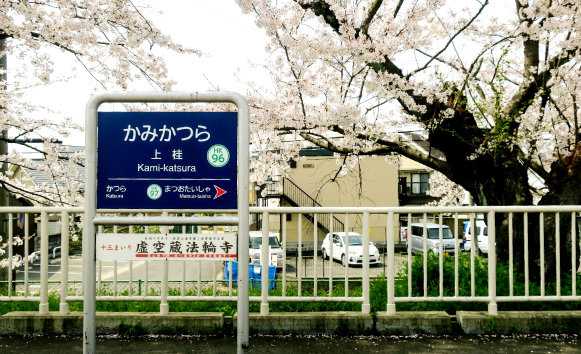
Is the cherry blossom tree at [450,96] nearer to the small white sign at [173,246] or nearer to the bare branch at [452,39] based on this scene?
the bare branch at [452,39]

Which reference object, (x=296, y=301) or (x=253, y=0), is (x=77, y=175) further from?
(x=296, y=301)

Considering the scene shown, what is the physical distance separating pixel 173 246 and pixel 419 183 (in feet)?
120

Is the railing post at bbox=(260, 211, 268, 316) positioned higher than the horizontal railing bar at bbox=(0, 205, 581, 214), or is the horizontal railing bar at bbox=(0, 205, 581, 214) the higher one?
the horizontal railing bar at bbox=(0, 205, 581, 214)

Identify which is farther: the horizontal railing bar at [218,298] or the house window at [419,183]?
the house window at [419,183]

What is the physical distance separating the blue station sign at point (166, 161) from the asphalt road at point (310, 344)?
1.44 metres

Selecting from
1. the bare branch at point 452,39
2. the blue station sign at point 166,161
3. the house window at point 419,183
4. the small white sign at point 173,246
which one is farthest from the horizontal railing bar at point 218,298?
the house window at point 419,183

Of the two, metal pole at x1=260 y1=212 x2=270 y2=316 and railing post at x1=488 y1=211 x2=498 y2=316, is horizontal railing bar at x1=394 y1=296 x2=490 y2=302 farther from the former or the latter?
metal pole at x1=260 y1=212 x2=270 y2=316

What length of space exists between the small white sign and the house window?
36.5 metres

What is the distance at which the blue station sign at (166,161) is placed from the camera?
2.56m

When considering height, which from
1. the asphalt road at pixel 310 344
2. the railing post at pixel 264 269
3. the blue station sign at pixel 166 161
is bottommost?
the asphalt road at pixel 310 344

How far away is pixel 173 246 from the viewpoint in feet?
8.46

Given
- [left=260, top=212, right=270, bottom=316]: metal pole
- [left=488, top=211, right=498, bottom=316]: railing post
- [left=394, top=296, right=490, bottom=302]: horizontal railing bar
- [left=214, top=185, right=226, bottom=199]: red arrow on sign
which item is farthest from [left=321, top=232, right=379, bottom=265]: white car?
[left=214, top=185, right=226, bottom=199]: red arrow on sign

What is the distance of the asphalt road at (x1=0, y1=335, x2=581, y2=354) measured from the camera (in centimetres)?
332

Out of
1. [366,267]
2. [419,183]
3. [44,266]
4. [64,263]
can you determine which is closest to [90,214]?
[64,263]
